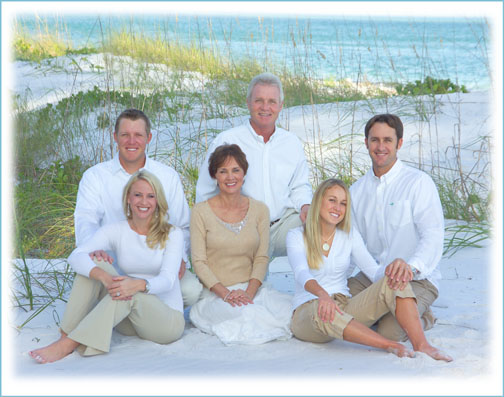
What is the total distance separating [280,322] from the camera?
154 inches

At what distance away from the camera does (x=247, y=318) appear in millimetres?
3912

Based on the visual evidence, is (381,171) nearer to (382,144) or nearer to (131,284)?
(382,144)

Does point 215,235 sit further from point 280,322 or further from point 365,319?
point 365,319

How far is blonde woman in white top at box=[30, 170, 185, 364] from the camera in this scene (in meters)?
3.60

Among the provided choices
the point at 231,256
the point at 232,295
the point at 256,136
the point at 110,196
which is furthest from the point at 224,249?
the point at 256,136

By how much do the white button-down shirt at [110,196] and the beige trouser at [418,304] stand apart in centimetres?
114

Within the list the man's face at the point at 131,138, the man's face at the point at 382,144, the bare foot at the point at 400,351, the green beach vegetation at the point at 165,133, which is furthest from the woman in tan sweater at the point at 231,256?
the green beach vegetation at the point at 165,133

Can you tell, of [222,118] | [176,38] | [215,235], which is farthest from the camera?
[176,38]

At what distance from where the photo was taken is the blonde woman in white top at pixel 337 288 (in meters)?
3.55

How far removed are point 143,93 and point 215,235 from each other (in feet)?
13.6

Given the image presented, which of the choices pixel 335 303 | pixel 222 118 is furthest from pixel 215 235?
pixel 222 118

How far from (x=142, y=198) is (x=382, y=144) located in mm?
1504

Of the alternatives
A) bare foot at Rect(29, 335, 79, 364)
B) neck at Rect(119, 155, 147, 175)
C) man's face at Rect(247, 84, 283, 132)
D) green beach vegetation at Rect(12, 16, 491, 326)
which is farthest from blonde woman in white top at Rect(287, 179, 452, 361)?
green beach vegetation at Rect(12, 16, 491, 326)

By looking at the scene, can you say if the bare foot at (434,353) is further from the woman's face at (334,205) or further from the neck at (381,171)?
the neck at (381,171)
